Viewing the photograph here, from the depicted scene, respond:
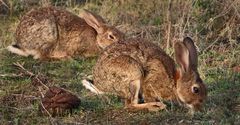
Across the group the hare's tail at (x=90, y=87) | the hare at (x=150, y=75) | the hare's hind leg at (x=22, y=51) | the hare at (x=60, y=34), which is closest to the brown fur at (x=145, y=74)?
the hare at (x=150, y=75)

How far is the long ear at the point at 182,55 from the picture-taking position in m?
5.14

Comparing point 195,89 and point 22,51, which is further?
point 22,51

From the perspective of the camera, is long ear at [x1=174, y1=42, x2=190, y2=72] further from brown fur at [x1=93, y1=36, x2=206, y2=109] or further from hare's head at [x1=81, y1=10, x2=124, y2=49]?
hare's head at [x1=81, y1=10, x2=124, y2=49]

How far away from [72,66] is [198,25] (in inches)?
63.3

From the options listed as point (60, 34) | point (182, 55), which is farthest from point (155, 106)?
point (60, 34)

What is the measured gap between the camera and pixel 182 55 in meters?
5.17

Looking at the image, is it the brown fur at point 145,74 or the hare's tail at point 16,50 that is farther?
the hare's tail at point 16,50

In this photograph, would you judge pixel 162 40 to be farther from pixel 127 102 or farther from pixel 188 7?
pixel 127 102

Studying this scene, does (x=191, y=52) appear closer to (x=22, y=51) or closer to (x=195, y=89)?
(x=195, y=89)

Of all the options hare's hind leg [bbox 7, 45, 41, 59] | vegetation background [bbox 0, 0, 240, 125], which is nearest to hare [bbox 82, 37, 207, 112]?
vegetation background [bbox 0, 0, 240, 125]

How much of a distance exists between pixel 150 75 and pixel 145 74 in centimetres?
4

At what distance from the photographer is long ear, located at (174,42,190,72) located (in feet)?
16.9

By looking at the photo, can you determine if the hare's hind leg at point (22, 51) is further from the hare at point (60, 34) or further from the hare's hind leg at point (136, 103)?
the hare's hind leg at point (136, 103)

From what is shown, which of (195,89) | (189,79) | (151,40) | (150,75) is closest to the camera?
(195,89)
